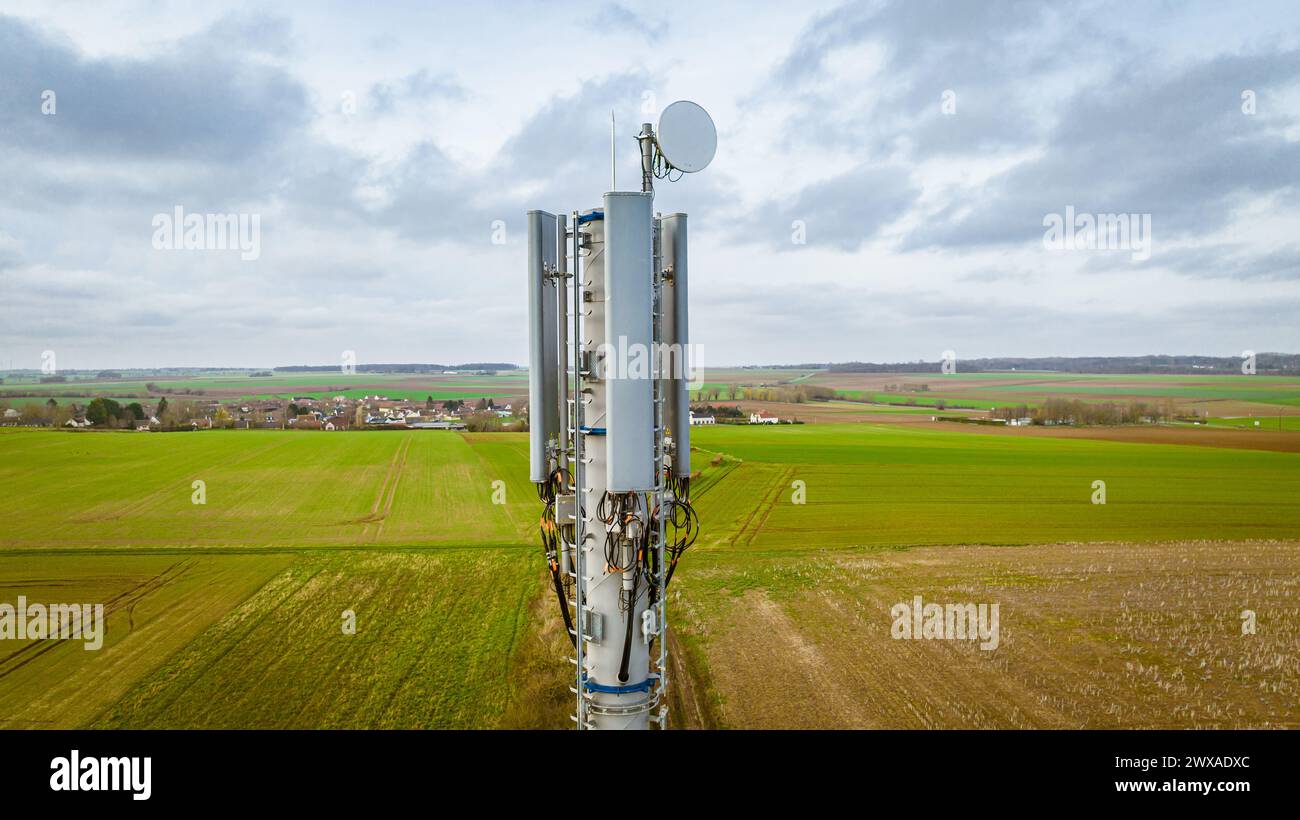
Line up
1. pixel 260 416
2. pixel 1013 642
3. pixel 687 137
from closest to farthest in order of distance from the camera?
pixel 687 137, pixel 1013 642, pixel 260 416

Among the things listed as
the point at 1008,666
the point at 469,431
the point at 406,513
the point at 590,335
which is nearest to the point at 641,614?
the point at 590,335

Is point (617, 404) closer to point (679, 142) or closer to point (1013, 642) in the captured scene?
point (679, 142)

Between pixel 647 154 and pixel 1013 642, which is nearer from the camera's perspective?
pixel 647 154

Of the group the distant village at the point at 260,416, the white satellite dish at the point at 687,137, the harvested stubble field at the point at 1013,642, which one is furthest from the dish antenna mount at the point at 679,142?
the distant village at the point at 260,416

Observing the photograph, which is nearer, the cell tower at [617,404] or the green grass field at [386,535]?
the cell tower at [617,404]

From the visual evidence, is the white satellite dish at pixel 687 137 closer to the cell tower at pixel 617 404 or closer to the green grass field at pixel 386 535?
the cell tower at pixel 617 404

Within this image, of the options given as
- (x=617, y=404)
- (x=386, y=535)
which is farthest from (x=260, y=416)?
(x=617, y=404)

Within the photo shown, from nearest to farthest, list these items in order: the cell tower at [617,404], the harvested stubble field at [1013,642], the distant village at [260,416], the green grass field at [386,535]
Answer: the cell tower at [617,404], the harvested stubble field at [1013,642], the green grass field at [386,535], the distant village at [260,416]
